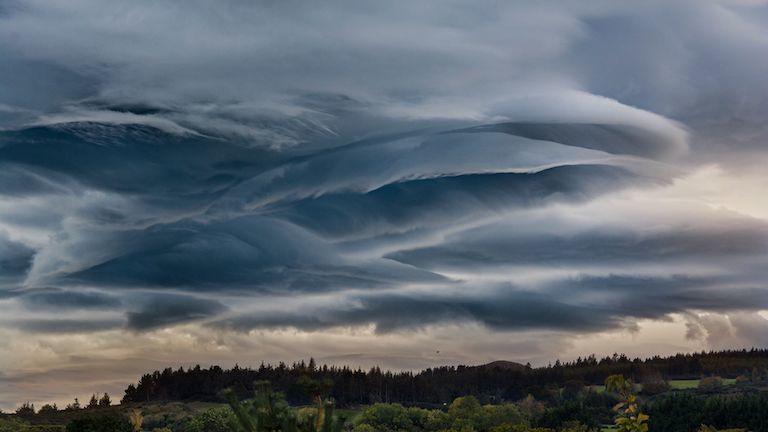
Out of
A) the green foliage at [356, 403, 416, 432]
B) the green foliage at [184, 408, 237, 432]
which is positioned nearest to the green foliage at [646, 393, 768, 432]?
the green foliage at [356, 403, 416, 432]

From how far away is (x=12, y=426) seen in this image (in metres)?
139

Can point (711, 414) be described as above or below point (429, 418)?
below

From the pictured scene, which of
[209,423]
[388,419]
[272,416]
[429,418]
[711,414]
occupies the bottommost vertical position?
[711,414]

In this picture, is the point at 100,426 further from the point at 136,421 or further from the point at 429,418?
the point at 429,418

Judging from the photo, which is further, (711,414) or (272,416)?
(711,414)

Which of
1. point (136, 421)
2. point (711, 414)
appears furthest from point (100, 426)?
point (711, 414)

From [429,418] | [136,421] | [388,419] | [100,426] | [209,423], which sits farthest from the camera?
[429,418]

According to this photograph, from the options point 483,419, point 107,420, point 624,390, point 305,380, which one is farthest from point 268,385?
point 483,419

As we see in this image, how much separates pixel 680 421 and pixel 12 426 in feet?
413

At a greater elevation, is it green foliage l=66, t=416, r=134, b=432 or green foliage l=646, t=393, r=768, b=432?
green foliage l=66, t=416, r=134, b=432

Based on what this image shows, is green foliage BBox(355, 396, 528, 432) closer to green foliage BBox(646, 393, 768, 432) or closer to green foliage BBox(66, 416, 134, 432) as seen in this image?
green foliage BBox(646, 393, 768, 432)

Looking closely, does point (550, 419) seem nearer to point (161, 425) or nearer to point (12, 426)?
point (161, 425)

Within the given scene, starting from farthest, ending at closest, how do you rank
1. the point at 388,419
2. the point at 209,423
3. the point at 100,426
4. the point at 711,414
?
the point at 711,414 < the point at 388,419 < the point at 209,423 < the point at 100,426

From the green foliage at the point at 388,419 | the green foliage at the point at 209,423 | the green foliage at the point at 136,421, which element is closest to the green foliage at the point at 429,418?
the green foliage at the point at 388,419
